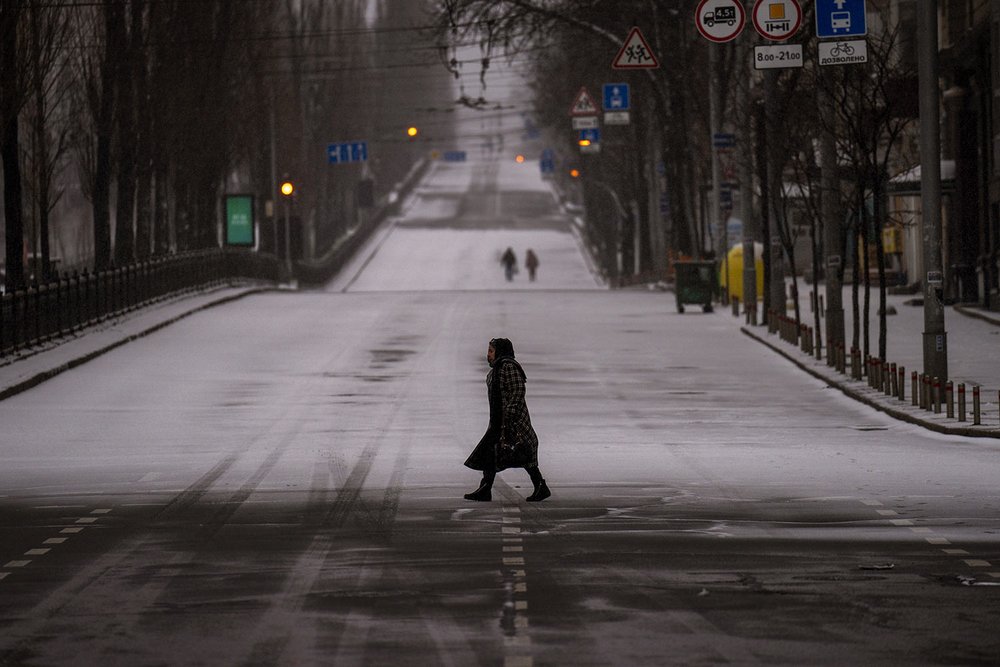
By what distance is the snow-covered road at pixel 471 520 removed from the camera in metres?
10.7

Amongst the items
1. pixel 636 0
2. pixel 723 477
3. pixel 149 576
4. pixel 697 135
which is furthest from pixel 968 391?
pixel 697 135

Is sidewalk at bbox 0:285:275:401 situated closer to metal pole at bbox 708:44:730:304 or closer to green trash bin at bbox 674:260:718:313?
green trash bin at bbox 674:260:718:313

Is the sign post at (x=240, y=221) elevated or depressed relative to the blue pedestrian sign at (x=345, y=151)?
depressed

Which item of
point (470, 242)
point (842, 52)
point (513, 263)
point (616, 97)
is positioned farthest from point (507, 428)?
point (470, 242)

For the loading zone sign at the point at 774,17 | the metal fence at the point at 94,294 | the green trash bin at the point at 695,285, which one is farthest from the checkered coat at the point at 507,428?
the green trash bin at the point at 695,285

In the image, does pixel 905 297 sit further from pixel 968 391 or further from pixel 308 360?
pixel 968 391

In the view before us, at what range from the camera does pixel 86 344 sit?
116ft

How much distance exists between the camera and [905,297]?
53000 mm

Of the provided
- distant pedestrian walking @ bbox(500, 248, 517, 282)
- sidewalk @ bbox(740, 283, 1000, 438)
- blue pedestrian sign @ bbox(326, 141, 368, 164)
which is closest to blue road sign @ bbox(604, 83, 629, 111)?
sidewalk @ bbox(740, 283, 1000, 438)

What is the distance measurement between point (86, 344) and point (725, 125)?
78.3 feet

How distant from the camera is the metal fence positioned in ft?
108

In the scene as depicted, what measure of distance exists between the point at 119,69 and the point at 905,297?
20.7 metres

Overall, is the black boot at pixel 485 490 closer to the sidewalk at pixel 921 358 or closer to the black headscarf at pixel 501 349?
the black headscarf at pixel 501 349

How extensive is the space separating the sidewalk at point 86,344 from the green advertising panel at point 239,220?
16301mm
